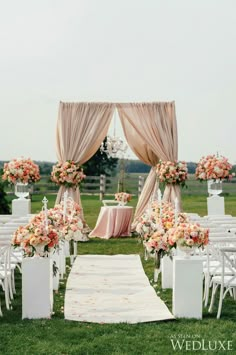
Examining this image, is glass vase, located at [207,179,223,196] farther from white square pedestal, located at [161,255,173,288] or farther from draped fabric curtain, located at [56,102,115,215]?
white square pedestal, located at [161,255,173,288]

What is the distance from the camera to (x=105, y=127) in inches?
576

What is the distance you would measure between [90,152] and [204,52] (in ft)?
10.4

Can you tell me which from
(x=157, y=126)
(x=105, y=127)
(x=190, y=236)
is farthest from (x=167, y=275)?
(x=105, y=127)

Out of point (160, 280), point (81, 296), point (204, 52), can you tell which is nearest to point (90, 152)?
point (204, 52)

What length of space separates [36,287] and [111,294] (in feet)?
5.21

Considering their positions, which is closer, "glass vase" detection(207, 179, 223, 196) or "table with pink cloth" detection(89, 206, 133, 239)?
"glass vase" detection(207, 179, 223, 196)

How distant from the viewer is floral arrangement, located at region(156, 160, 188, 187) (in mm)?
14156

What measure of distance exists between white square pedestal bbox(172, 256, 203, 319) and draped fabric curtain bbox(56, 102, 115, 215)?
7677mm

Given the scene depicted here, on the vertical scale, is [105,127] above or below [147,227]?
above

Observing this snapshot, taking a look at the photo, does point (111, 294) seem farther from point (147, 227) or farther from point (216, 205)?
point (216, 205)

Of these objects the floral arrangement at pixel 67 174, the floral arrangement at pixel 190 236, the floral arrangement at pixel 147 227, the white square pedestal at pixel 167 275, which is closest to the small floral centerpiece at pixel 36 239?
the floral arrangement at pixel 190 236

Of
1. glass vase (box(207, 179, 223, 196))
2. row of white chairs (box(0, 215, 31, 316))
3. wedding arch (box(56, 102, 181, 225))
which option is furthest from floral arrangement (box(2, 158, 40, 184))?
row of white chairs (box(0, 215, 31, 316))

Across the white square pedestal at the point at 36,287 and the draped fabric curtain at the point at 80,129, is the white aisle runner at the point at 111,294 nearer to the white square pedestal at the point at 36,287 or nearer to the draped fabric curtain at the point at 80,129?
the white square pedestal at the point at 36,287

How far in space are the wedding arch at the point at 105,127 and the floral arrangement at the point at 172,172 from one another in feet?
0.74
